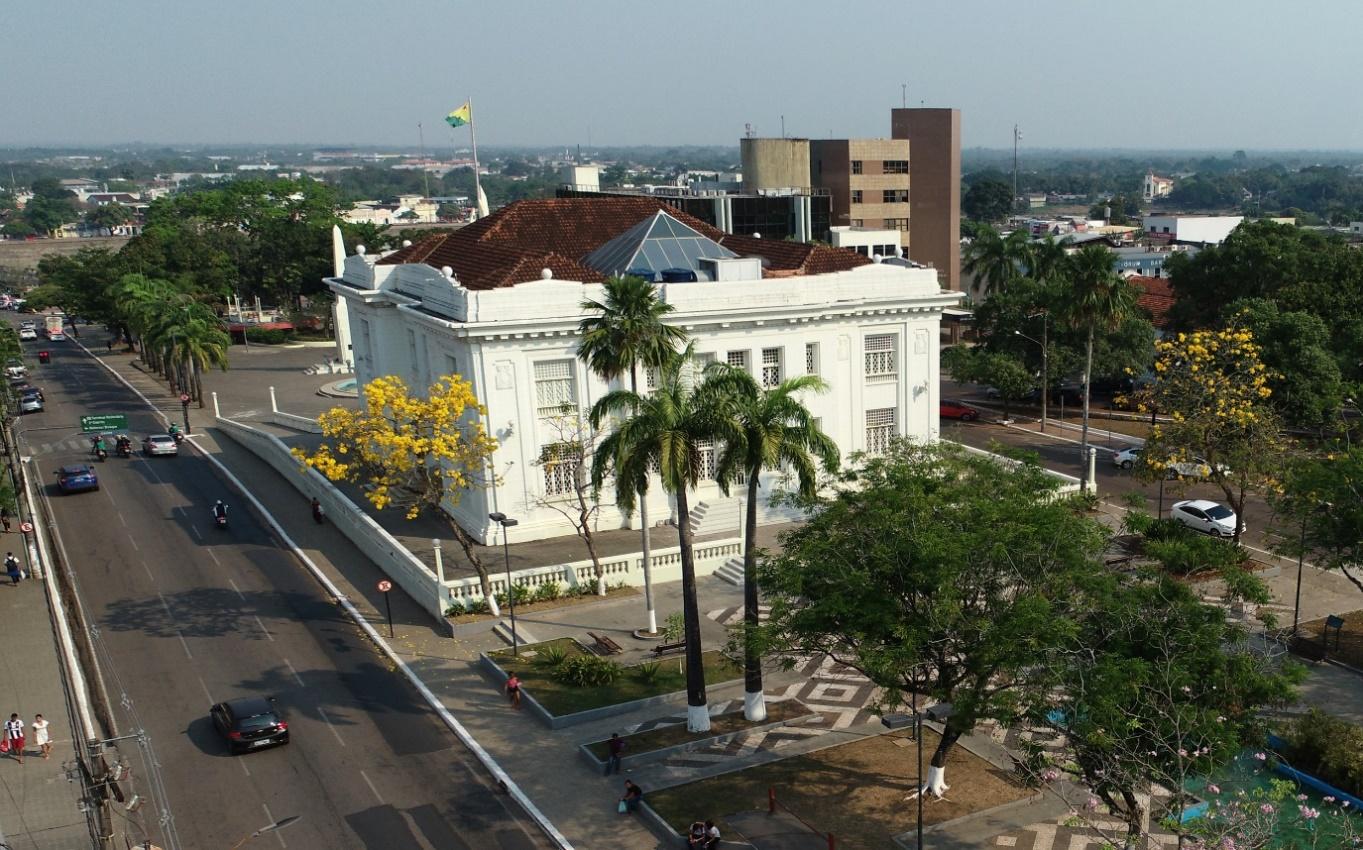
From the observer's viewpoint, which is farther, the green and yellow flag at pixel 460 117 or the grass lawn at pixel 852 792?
the green and yellow flag at pixel 460 117

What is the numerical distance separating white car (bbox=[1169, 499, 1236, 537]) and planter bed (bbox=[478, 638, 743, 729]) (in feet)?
72.5

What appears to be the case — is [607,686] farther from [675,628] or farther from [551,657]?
[675,628]

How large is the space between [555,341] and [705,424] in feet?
58.7

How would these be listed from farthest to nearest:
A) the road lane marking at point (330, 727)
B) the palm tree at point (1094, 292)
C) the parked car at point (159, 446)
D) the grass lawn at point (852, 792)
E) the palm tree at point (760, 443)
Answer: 1. the parked car at point (159, 446)
2. the palm tree at point (1094, 292)
3. the road lane marking at point (330, 727)
4. the palm tree at point (760, 443)
5. the grass lawn at point (852, 792)

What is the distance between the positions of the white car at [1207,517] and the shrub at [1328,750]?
1834cm

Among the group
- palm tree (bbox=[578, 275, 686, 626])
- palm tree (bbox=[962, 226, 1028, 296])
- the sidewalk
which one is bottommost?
the sidewalk

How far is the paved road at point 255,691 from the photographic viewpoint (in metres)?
27.9

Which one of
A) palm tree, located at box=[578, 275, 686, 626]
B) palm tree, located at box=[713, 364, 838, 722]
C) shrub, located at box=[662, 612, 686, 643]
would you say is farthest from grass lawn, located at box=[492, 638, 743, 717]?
palm tree, located at box=[578, 275, 686, 626]

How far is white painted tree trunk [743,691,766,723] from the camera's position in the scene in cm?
3169

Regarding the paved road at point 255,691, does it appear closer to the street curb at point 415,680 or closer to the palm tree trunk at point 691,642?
the street curb at point 415,680

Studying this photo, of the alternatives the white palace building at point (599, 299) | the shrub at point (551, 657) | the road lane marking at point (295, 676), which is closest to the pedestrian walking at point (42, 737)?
the road lane marking at point (295, 676)

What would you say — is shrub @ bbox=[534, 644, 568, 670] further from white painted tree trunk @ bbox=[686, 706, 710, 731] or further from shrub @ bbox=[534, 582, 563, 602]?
white painted tree trunk @ bbox=[686, 706, 710, 731]

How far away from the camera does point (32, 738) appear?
108ft

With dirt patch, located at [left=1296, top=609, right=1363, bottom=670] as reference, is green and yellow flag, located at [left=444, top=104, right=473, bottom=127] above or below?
above
